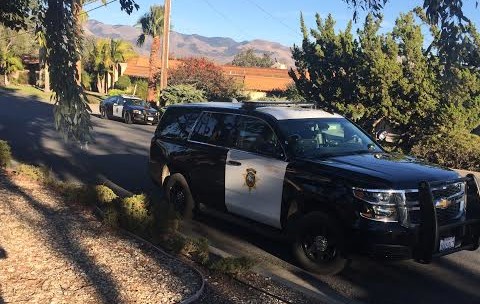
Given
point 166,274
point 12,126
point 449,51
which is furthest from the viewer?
point 12,126

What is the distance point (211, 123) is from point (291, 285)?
291 centimetres

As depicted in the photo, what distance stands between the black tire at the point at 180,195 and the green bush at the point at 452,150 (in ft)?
36.6

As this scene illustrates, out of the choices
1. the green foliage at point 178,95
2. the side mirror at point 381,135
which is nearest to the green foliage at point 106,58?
the green foliage at point 178,95

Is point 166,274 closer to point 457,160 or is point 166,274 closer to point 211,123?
point 211,123

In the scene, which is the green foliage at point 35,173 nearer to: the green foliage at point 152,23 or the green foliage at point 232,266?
the green foliage at point 232,266

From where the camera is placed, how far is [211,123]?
7449mm

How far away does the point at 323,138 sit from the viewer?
654 centimetres

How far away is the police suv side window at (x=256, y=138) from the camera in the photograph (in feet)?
20.9

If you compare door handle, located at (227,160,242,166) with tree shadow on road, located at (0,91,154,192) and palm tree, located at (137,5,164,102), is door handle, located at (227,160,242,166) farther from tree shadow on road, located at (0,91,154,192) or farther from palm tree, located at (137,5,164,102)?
palm tree, located at (137,5,164,102)

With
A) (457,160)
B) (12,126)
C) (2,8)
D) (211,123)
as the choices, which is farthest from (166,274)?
(12,126)

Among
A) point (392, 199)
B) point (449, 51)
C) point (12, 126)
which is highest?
point (449, 51)

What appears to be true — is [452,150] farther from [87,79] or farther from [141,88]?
[87,79]

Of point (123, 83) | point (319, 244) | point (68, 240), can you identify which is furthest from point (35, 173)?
point (123, 83)

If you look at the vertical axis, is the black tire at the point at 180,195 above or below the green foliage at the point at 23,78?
above
